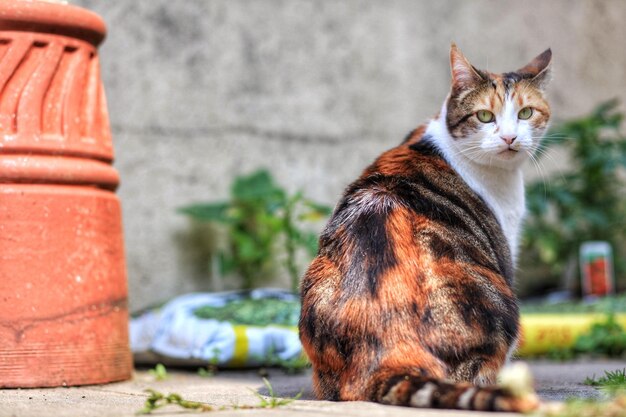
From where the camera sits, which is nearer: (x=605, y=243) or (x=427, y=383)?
(x=427, y=383)

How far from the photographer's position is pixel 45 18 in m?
3.11

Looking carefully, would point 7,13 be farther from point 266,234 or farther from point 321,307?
point 266,234

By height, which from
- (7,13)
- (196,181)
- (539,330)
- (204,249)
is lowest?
(539,330)

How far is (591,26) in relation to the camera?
6.56m

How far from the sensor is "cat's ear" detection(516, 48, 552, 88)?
307 cm

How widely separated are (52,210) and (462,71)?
157 cm

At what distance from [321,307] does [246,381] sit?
1.28 metres

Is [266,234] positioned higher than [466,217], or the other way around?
[466,217]

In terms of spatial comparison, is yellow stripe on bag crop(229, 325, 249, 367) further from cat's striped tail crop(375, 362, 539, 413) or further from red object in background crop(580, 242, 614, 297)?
red object in background crop(580, 242, 614, 297)

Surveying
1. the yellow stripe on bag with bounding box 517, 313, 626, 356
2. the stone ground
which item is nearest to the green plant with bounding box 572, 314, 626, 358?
the yellow stripe on bag with bounding box 517, 313, 626, 356

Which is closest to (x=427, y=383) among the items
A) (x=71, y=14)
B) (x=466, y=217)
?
(x=466, y=217)

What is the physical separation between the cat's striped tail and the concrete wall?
2.95 m

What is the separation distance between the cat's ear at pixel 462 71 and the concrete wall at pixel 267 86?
8.13ft

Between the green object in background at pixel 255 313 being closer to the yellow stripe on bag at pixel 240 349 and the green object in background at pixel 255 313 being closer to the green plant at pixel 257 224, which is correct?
the yellow stripe on bag at pixel 240 349
